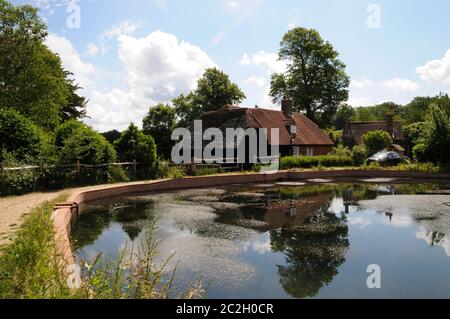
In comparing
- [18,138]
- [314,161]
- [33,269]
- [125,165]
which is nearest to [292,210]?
[33,269]

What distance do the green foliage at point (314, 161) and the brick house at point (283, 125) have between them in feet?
10.7

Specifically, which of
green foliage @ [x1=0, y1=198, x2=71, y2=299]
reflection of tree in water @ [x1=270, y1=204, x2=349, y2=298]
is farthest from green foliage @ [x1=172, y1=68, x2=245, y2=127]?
green foliage @ [x1=0, y1=198, x2=71, y2=299]

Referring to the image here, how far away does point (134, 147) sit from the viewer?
24.2 meters

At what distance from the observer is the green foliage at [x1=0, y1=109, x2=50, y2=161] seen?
19.6 m

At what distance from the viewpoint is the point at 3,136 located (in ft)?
64.3

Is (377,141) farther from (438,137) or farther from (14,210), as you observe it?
(14,210)

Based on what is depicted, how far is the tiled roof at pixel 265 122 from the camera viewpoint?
3666 cm

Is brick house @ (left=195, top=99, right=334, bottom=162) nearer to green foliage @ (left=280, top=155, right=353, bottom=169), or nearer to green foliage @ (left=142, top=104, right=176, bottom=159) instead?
green foliage @ (left=280, top=155, right=353, bottom=169)

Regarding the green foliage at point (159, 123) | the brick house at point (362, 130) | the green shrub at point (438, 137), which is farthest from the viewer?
the brick house at point (362, 130)

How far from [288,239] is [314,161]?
24102mm

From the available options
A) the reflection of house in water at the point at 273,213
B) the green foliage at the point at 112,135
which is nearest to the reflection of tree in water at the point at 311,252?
the reflection of house in water at the point at 273,213

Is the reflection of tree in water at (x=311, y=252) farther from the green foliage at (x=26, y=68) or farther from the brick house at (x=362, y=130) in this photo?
the brick house at (x=362, y=130)
